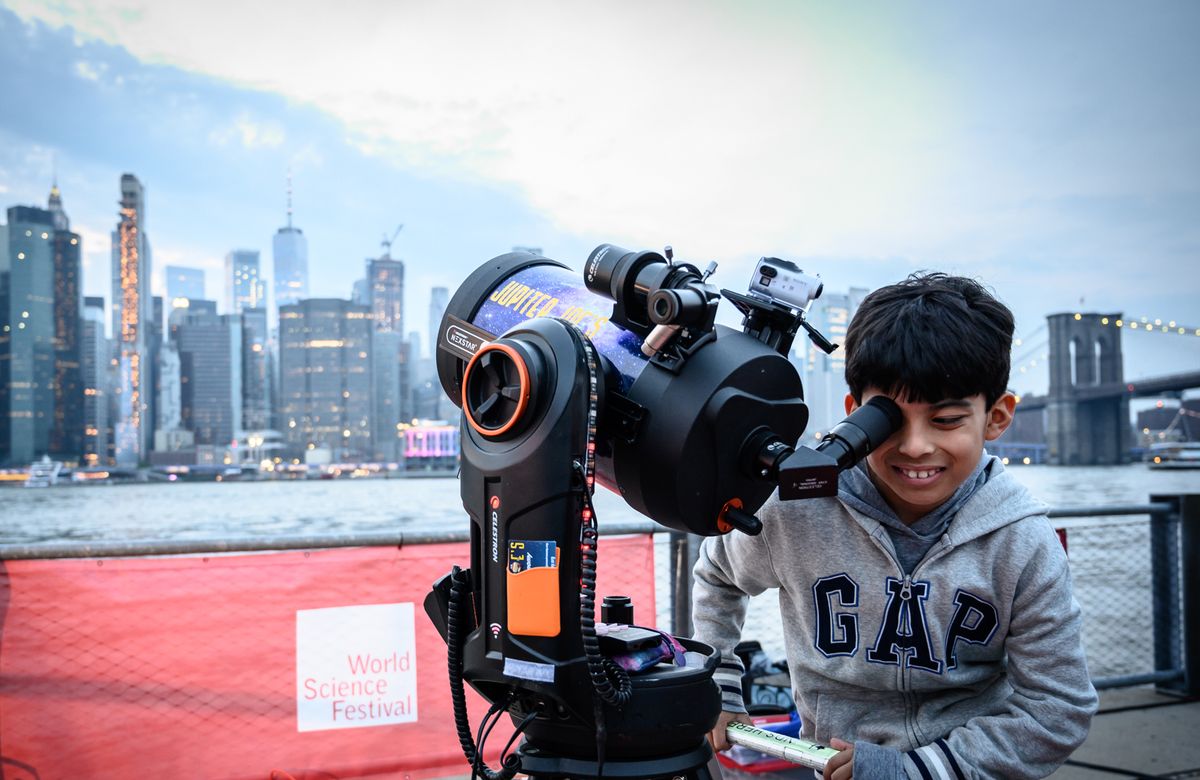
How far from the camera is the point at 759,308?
4.73ft

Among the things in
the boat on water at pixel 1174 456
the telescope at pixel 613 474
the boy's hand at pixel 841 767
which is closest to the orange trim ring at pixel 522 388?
the telescope at pixel 613 474

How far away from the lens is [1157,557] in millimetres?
4582

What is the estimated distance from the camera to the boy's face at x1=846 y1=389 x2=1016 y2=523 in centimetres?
153

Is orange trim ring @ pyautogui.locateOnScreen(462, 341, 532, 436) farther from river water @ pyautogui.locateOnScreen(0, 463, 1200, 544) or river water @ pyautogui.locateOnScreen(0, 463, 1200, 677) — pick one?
river water @ pyautogui.locateOnScreen(0, 463, 1200, 544)

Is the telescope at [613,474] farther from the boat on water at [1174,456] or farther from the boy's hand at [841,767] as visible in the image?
the boat on water at [1174,456]

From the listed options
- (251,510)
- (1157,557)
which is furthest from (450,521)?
(1157,557)

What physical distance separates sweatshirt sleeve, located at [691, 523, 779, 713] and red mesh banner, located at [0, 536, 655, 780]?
191 cm

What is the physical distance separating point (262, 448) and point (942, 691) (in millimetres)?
99660

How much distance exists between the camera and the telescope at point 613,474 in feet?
4.03

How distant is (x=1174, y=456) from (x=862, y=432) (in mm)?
75988

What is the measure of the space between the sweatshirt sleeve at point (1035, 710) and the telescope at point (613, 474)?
0.38 metres

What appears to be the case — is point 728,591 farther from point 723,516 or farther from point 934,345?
point 934,345

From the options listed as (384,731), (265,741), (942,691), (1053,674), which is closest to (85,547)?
(265,741)

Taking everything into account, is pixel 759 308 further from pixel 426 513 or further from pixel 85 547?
pixel 426 513
